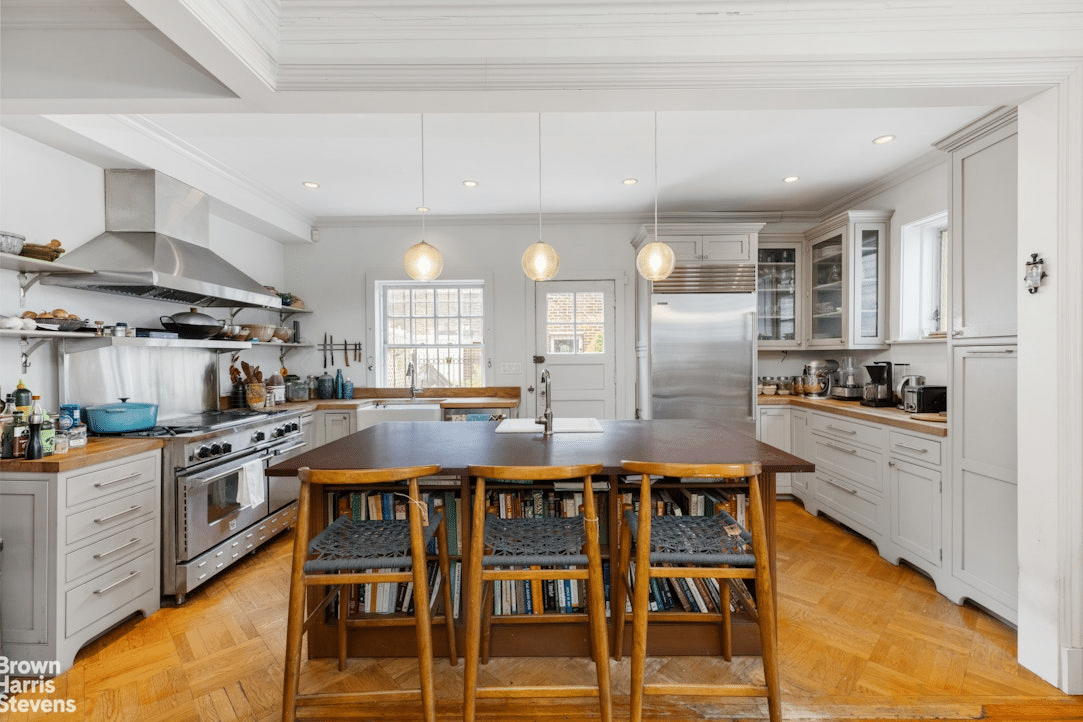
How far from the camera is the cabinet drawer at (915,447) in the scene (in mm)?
2842

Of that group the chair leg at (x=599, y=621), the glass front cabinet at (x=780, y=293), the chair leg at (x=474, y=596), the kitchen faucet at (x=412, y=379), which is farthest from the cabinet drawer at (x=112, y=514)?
the glass front cabinet at (x=780, y=293)

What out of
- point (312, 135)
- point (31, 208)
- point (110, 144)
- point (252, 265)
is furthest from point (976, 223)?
point (252, 265)

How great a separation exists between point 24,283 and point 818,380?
5.64 meters

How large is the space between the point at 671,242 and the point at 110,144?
3.84 metres

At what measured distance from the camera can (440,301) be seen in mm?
5285

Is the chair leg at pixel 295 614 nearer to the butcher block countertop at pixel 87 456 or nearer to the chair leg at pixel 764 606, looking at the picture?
the butcher block countertop at pixel 87 456

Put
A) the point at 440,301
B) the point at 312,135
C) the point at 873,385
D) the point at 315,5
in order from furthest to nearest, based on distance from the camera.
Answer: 1. the point at 440,301
2. the point at 873,385
3. the point at 312,135
4. the point at 315,5

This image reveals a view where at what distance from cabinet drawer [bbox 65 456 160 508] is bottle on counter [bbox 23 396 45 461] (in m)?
0.17

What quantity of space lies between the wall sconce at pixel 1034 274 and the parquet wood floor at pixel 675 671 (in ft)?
5.18

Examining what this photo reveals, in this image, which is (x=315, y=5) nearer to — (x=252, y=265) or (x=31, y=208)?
(x=31, y=208)

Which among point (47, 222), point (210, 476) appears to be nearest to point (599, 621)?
point (210, 476)

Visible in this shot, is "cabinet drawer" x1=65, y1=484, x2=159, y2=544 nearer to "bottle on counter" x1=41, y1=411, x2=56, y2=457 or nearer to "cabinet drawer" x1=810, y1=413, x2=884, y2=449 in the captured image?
Answer: "bottle on counter" x1=41, y1=411, x2=56, y2=457

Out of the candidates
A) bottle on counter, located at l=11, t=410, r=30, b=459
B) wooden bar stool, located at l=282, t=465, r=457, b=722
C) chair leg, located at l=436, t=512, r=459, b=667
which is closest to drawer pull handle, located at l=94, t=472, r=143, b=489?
bottle on counter, located at l=11, t=410, r=30, b=459

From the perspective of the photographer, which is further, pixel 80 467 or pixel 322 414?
pixel 322 414
